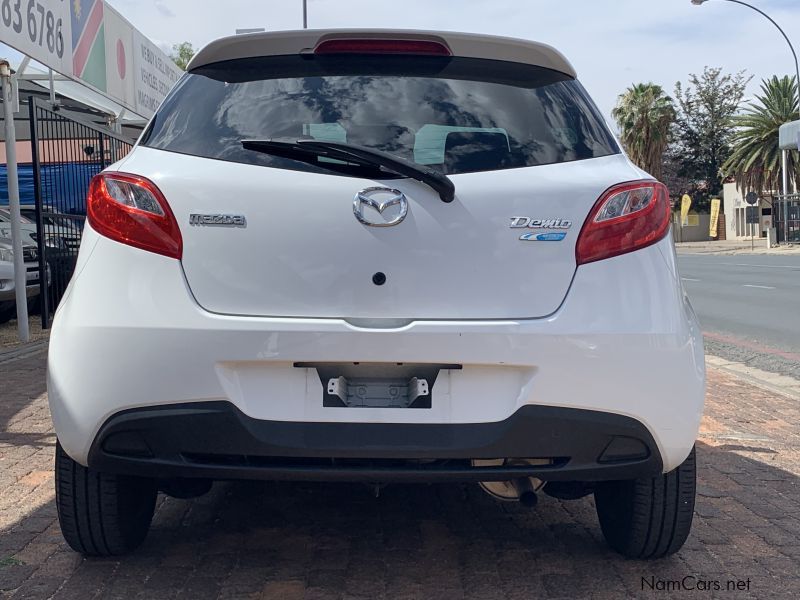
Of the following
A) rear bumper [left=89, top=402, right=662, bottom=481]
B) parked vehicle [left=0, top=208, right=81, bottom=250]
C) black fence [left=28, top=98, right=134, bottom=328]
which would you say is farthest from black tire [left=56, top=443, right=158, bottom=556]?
parked vehicle [left=0, top=208, right=81, bottom=250]

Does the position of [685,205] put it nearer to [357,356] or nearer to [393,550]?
[393,550]

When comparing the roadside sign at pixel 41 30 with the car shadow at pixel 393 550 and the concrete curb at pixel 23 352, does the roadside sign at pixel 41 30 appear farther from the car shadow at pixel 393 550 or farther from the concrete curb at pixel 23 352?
the car shadow at pixel 393 550

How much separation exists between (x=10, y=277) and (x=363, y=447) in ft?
30.7

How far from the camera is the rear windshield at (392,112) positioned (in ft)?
9.34

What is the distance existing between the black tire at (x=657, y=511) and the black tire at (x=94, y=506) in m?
1.56

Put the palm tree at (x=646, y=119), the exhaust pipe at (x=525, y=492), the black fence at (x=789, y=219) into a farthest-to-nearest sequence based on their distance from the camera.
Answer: the palm tree at (x=646, y=119) → the black fence at (x=789, y=219) → the exhaust pipe at (x=525, y=492)

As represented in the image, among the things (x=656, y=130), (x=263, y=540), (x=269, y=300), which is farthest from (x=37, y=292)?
(x=656, y=130)

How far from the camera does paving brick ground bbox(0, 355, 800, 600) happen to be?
10.1ft

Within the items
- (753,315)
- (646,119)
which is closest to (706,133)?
(646,119)

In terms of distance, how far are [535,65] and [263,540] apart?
6.28ft

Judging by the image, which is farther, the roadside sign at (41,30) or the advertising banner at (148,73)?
the advertising banner at (148,73)

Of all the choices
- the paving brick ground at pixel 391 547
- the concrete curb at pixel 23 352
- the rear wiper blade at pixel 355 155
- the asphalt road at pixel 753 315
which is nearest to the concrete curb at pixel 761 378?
the asphalt road at pixel 753 315

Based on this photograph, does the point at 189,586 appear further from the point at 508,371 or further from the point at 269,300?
the point at 508,371

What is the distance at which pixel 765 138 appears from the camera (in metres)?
60.0
